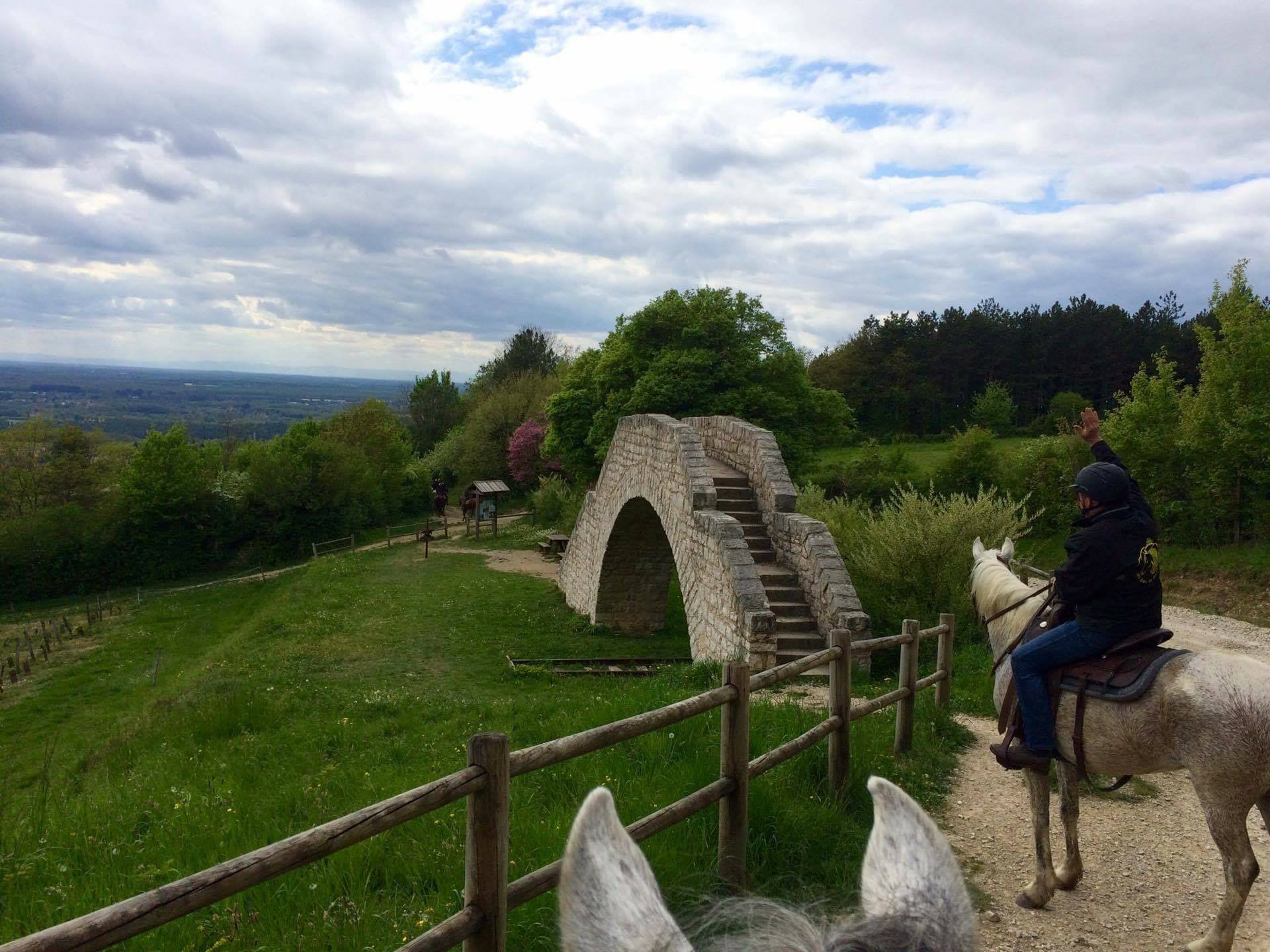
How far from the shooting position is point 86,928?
151cm

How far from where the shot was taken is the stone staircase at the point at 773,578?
9.77 m

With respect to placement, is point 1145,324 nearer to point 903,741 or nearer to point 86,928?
point 903,741

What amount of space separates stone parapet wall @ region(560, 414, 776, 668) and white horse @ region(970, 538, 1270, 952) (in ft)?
16.3

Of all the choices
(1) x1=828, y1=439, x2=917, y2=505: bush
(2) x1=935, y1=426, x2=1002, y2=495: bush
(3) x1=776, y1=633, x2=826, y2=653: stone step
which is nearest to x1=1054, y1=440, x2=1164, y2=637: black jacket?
(3) x1=776, y1=633, x2=826, y2=653: stone step

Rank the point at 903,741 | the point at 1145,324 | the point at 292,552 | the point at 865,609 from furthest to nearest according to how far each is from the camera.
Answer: the point at 1145,324 < the point at 292,552 < the point at 865,609 < the point at 903,741

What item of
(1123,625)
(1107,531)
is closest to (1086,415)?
(1107,531)

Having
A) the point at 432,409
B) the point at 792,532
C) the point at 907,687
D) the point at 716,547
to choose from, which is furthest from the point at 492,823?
the point at 432,409

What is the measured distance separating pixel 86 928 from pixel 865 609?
10721 mm

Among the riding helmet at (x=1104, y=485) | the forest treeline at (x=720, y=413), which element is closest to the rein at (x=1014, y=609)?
the riding helmet at (x=1104, y=485)

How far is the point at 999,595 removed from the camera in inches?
193

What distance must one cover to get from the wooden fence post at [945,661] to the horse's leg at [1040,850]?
2.77 meters

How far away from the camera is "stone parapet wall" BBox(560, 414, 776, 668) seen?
10.0 m

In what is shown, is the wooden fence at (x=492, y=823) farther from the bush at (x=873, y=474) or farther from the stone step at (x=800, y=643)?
the bush at (x=873, y=474)

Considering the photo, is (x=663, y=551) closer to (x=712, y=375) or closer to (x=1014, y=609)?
(x=712, y=375)
